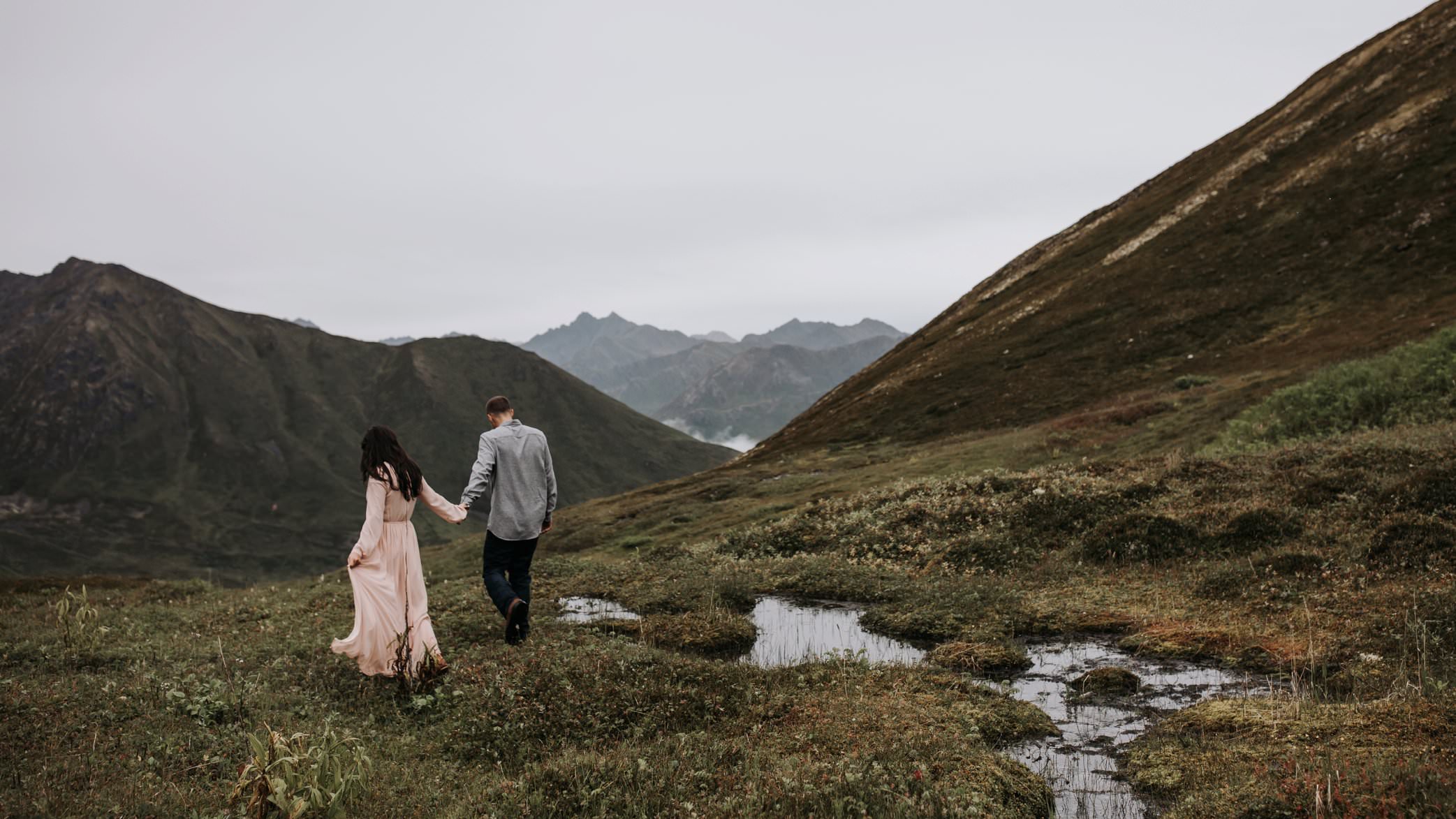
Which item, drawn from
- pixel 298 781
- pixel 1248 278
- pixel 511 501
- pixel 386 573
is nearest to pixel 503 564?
pixel 511 501

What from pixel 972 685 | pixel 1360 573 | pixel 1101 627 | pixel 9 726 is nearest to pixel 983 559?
pixel 1101 627

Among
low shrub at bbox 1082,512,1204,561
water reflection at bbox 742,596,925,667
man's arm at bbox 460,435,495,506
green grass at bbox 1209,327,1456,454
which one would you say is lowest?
water reflection at bbox 742,596,925,667

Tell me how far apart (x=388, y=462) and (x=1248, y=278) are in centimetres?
6405

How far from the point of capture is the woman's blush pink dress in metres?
12.9

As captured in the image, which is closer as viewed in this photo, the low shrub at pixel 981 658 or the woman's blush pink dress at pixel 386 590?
the woman's blush pink dress at pixel 386 590

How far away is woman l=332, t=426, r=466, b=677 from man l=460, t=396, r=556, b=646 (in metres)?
1.18

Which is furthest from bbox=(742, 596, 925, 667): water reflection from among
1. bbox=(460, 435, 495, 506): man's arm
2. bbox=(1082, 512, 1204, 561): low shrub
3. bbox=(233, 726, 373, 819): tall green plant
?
bbox=(233, 726, 373, 819): tall green plant

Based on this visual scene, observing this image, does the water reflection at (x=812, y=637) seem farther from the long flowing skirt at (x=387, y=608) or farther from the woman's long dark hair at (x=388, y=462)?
the woman's long dark hair at (x=388, y=462)

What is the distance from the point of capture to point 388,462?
13031 millimetres

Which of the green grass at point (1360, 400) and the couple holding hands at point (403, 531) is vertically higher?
the green grass at point (1360, 400)

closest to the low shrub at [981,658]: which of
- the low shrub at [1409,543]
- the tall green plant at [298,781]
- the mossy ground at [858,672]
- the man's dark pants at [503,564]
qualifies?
the mossy ground at [858,672]

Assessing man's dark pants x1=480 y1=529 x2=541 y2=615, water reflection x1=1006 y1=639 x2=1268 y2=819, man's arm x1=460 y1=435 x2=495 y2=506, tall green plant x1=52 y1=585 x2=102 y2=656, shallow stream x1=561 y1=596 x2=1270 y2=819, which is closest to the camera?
water reflection x1=1006 y1=639 x2=1268 y2=819

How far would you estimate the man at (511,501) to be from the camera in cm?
1431

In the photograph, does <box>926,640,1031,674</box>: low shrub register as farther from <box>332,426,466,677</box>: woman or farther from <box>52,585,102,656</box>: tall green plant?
<box>52,585,102,656</box>: tall green plant
